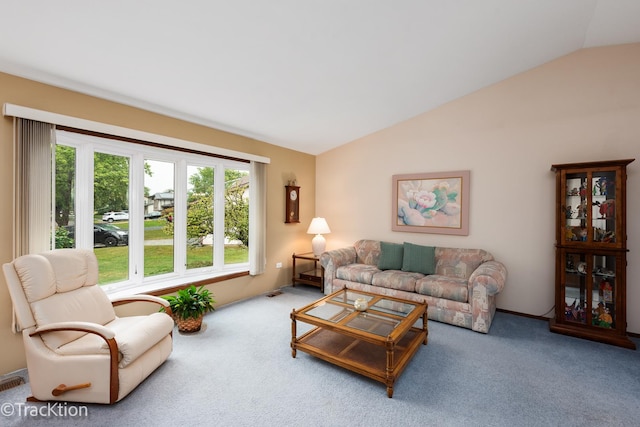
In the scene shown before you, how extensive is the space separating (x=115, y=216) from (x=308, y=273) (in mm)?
3025

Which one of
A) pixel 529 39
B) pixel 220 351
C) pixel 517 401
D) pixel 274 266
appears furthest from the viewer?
pixel 274 266

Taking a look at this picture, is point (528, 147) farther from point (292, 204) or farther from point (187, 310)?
point (187, 310)

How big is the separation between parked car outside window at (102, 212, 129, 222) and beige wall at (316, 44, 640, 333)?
364cm

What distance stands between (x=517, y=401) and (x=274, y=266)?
3.53 m

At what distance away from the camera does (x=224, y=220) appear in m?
4.25

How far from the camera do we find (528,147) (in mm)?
3689

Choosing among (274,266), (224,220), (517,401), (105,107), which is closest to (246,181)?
(224,220)

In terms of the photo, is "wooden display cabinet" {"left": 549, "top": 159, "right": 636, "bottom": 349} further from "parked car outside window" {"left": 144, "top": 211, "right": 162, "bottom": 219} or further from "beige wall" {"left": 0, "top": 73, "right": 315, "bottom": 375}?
"parked car outside window" {"left": 144, "top": 211, "right": 162, "bottom": 219}

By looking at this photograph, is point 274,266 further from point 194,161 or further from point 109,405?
point 109,405

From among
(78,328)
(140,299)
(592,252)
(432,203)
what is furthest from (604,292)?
(78,328)

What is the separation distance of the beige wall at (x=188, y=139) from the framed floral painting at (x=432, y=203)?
1.72 metres

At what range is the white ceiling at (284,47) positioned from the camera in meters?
2.07

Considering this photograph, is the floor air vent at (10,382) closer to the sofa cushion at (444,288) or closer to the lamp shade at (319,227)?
the lamp shade at (319,227)

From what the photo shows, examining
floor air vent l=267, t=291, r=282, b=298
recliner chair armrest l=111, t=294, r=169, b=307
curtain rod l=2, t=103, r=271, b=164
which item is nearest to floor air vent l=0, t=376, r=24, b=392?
recliner chair armrest l=111, t=294, r=169, b=307
